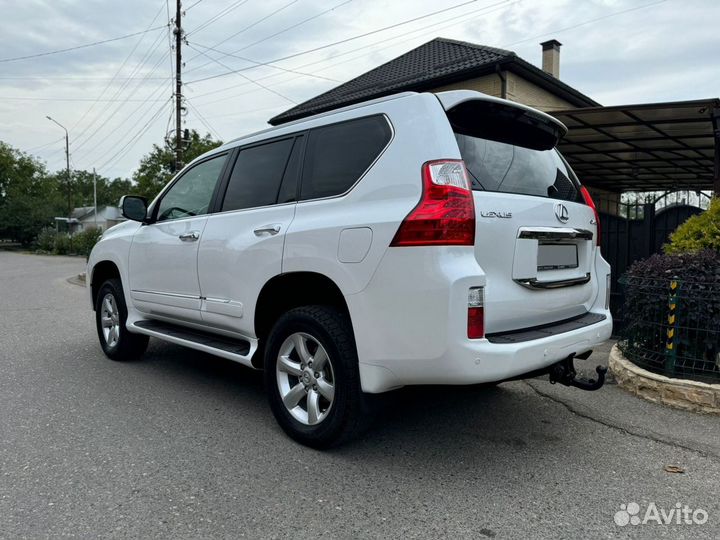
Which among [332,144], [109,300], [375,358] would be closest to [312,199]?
[332,144]

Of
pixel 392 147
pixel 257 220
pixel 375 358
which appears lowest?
pixel 375 358

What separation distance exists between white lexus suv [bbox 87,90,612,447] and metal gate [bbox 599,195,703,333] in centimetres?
318

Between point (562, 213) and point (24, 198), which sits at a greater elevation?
point (24, 198)

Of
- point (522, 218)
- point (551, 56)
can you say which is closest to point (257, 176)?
point (522, 218)

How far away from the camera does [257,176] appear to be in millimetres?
3879

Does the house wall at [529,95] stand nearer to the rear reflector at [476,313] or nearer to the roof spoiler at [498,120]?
the roof spoiler at [498,120]

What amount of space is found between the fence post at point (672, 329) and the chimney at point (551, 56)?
1588 centimetres

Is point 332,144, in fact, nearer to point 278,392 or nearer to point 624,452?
point 278,392

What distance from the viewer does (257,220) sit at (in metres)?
3.61

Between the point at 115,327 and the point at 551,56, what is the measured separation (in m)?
17.4

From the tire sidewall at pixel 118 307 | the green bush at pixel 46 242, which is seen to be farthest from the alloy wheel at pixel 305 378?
the green bush at pixel 46 242

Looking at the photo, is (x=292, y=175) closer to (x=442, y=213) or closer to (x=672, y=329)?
(x=442, y=213)

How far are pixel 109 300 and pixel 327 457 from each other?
3276mm

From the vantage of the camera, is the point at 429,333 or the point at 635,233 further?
the point at 635,233
